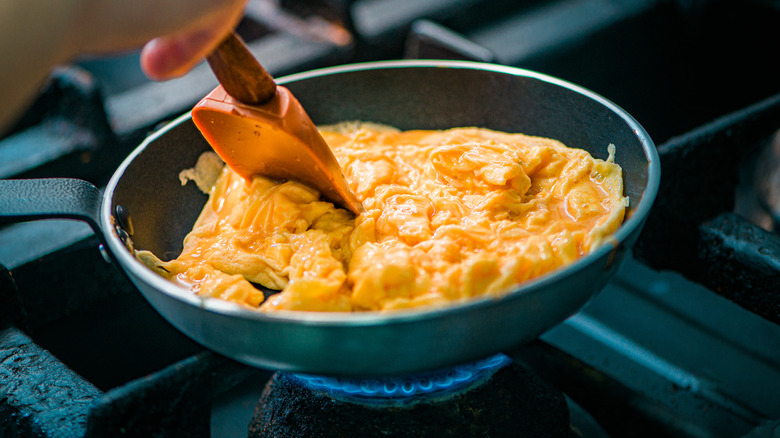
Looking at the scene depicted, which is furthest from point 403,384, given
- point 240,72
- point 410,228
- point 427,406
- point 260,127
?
point 240,72

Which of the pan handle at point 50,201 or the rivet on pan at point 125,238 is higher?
the pan handle at point 50,201

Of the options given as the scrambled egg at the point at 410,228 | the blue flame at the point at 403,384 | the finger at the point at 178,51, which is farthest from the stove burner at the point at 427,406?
the finger at the point at 178,51

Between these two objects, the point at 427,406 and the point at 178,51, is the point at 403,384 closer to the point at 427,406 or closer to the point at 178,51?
the point at 427,406

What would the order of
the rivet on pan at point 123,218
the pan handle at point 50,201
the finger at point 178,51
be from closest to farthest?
the finger at point 178,51, the pan handle at point 50,201, the rivet on pan at point 123,218

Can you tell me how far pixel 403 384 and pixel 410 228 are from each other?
12.9 inches

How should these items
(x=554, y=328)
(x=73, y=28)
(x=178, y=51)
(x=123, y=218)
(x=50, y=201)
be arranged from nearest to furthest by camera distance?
(x=73, y=28)
(x=178, y=51)
(x=50, y=201)
(x=123, y=218)
(x=554, y=328)

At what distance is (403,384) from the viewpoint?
121 cm

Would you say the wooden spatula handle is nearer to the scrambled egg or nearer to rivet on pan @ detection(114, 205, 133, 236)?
the scrambled egg

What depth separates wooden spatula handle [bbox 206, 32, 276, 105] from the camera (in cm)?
115

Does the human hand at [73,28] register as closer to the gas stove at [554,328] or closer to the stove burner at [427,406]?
the gas stove at [554,328]

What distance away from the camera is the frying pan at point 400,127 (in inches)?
35.0

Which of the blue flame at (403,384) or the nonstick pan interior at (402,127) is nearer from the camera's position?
the nonstick pan interior at (402,127)

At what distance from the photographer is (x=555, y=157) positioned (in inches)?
56.4

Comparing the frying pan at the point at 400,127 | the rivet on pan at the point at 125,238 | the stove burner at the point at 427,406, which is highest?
the frying pan at the point at 400,127
